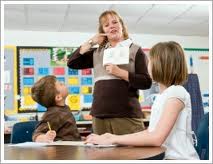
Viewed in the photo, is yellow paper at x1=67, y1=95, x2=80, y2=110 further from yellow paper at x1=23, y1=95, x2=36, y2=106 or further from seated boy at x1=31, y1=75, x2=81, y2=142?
seated boy at x1=31, y1=75, x2=81, y2=142

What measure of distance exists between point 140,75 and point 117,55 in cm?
15

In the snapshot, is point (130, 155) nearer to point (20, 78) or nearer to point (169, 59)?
point (169, 59)

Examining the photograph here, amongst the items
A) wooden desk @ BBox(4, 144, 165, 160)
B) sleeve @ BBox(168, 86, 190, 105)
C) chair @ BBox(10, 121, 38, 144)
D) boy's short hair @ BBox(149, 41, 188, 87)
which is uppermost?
boy's short hair @ BBox(149, 41, 188, 87)

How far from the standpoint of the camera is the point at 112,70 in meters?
1.46

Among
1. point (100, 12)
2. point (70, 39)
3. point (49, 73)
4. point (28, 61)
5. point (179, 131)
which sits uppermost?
point (100, 12)

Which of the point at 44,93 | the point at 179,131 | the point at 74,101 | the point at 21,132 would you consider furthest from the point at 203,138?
the point at 74,101

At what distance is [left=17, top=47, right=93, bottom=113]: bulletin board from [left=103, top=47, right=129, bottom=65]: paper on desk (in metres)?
2.94

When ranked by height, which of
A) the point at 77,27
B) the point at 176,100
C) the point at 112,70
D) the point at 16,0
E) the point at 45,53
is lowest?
the point at 176,100

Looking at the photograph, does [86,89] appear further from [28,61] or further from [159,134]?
[159,134]

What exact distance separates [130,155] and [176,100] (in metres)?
0.31

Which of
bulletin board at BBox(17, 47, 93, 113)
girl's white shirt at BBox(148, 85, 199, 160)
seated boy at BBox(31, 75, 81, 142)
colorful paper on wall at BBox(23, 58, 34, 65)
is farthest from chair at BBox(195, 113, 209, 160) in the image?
colorful paper on wall at BBox(23, 58, 34, 65)

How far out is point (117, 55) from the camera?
147cm

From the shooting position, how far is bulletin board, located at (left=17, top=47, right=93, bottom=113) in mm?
4324

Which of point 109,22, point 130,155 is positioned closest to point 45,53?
point 109,22
